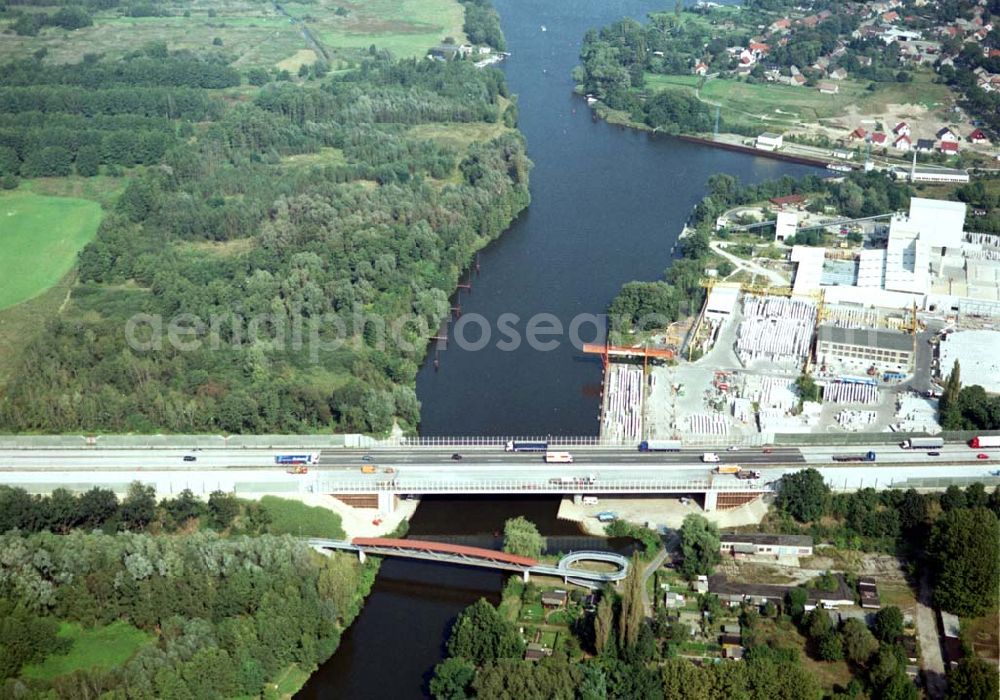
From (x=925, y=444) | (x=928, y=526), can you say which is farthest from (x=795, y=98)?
(x=928, y=526)

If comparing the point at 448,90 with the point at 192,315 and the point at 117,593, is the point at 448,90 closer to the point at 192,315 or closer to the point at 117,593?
the point at 192,315

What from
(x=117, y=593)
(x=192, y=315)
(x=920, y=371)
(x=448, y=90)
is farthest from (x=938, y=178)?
(x=117, y=593)

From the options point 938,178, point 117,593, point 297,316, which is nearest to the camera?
point 117,593

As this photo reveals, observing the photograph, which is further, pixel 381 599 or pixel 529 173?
pixel 529 173

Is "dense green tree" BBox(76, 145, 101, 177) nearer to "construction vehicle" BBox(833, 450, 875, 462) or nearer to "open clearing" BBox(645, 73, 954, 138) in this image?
"open clearing" BBox(645, 73, 954, 138)

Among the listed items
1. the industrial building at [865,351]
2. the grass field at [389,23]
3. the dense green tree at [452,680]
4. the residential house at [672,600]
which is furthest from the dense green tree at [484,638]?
the grass field at [389,23]

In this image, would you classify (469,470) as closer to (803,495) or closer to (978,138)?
(803,495)

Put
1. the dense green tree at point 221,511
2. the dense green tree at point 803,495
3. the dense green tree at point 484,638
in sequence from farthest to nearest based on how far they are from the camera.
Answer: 1. the dense green tree at point 803,495
2. the dense green tree at point 221,511
3. the dense green tree at point 484,638

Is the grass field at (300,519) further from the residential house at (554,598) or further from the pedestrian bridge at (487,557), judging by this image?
the residential house at (554,598)
